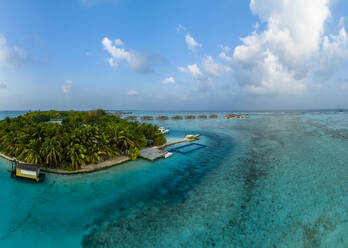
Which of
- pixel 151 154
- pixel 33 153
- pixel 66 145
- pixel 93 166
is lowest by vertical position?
pixel 93 166

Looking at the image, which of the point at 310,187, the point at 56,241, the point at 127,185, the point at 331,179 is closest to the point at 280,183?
the point at 310,187

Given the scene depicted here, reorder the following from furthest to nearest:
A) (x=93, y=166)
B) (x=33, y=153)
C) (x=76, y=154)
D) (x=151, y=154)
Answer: (x=151, y=154) < (x=93, y=166) < (x=76, y=154) < (x=33, y=153)

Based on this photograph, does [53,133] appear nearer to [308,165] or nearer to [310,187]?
[310,187]

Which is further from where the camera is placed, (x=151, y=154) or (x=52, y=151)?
(x=151, y=154)

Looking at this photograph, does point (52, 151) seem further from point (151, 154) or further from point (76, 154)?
point (151, 154)

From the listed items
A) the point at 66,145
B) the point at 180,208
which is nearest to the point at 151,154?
the point at 66,145

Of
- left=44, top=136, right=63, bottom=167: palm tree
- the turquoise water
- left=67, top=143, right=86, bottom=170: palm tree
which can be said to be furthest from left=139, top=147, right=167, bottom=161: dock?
left=44, top=136, right=63, bottom=167: palm tree

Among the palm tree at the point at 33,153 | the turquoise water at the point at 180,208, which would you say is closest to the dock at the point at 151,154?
the turquoise water at the point at 180,208

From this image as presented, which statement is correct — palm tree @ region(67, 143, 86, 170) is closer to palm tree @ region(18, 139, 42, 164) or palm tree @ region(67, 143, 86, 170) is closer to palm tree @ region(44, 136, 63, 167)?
palm tree @ region(44, 136, 63, 167)
